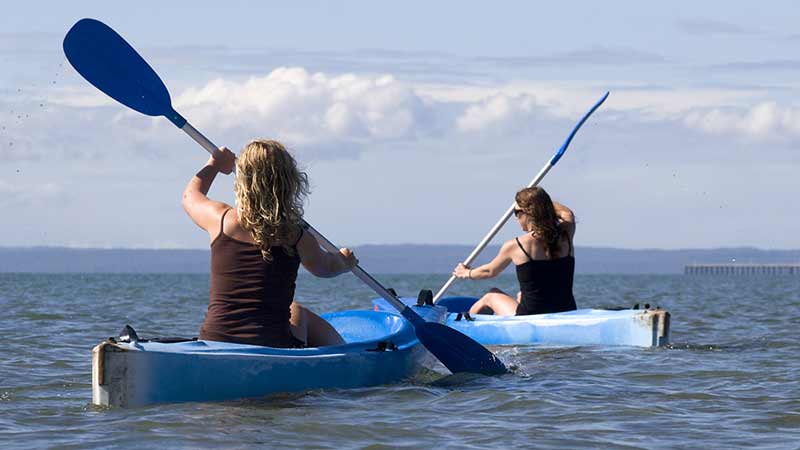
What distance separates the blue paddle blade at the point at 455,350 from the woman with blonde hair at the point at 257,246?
5.51ft

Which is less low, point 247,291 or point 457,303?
point 247,291

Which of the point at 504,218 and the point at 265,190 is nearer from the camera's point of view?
the point at 265,190

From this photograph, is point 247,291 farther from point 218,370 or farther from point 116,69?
point 116,69

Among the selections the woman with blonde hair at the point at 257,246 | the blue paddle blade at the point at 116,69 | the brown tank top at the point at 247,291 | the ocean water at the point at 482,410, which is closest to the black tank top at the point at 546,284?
the ocean water at the point at 482,410

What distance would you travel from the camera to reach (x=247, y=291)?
725 centimetres

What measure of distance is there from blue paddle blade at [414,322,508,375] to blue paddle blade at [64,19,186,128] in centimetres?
227

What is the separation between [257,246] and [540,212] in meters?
4.32

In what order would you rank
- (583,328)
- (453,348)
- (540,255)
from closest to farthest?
(453,348) → (540,255) → (583,328)

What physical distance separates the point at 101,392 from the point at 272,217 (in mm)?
1320

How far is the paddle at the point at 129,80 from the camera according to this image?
8.74 m

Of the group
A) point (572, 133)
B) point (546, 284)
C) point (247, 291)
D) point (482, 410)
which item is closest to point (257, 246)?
point (247, 291)

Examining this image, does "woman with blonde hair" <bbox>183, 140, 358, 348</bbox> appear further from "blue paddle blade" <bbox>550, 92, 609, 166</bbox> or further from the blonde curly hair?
"blue paddle blade" <bbox>550, 92, 609, 166</bbox>

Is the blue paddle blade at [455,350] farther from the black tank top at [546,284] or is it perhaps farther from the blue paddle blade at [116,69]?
the blue paddle blade at [116,69]

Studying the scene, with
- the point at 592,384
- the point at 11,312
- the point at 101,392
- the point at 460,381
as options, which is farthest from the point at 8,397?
the point at 11,312
